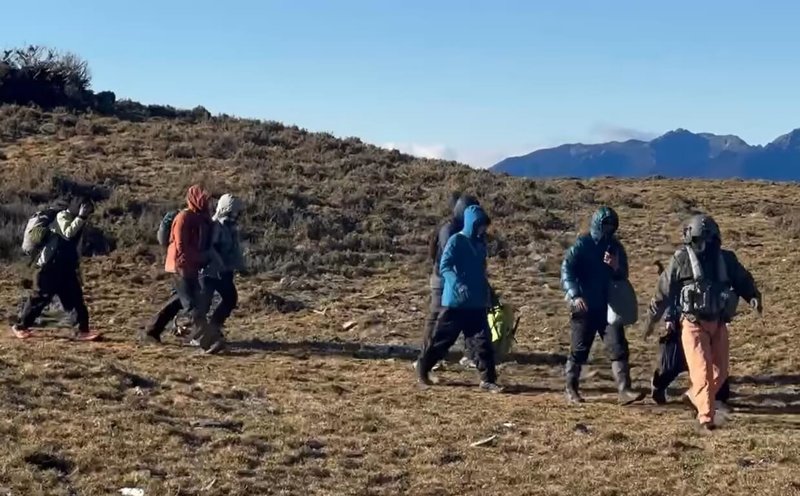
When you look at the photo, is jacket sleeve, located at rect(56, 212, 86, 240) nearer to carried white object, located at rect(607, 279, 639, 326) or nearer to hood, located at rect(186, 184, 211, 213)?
hood, located at rect(186, 184, 211, 213)

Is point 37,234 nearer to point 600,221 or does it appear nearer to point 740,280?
point 600,221

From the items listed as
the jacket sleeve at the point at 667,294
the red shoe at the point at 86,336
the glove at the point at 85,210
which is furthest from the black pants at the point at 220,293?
the jacket sleeve at the point at 667,294

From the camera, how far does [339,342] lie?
44.7ft

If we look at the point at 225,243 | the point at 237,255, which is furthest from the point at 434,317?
the point at 225,243

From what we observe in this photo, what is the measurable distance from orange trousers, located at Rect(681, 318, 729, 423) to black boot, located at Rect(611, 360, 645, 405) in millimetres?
1043

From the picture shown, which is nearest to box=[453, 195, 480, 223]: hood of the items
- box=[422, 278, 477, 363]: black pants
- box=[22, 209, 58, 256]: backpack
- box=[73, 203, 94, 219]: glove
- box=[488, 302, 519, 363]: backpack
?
box=[422, 278, 477, 363]: black pants

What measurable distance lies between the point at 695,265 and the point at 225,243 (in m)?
5.53

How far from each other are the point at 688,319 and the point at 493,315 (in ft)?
10.8

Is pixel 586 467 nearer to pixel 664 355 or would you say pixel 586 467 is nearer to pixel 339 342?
pixel 664 355

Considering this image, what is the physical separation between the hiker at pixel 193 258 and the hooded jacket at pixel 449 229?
262 centimetres

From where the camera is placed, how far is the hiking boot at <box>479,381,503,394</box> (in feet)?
34.9

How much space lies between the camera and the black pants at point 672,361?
9539 millimetres

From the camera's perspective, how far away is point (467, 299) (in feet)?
34.9

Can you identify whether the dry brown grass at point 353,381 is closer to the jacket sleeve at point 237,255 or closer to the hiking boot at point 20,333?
the hiking boot at point 20,333
